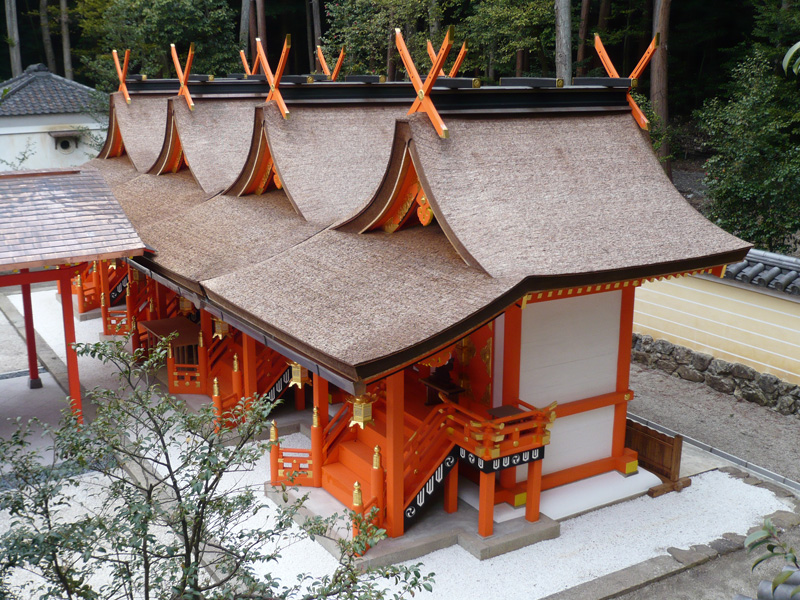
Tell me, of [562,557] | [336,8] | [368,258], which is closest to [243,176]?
[368,258]

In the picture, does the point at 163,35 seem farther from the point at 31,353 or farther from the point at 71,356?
the point at 71,356

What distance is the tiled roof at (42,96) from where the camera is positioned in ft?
70.9

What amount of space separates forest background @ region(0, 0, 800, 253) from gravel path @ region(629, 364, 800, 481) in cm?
313

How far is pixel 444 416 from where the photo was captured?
7.80 meters

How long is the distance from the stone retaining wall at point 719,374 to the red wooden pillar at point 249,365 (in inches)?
Answer: 280

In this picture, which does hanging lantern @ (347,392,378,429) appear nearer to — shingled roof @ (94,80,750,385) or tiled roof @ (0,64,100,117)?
shingled roof @ (94,80,750,385)

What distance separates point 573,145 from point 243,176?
5.09 m

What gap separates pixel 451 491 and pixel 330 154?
5329 millimetres

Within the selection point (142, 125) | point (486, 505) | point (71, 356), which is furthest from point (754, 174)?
point (142, 125)

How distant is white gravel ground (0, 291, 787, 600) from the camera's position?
709 cm

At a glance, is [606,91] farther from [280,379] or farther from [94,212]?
[94,212]

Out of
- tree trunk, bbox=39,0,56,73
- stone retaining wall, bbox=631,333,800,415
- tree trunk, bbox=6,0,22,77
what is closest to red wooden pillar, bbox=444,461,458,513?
stone retaining wall, bbox=631,333,800,415

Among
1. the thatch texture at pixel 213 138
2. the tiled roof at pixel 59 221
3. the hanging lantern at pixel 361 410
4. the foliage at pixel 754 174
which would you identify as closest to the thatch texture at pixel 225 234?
the tiled roof at pixel 59 221

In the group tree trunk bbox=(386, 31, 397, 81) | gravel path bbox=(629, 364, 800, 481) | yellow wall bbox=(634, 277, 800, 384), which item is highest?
tree trunk bbox=(386, 31, 397, 81)
